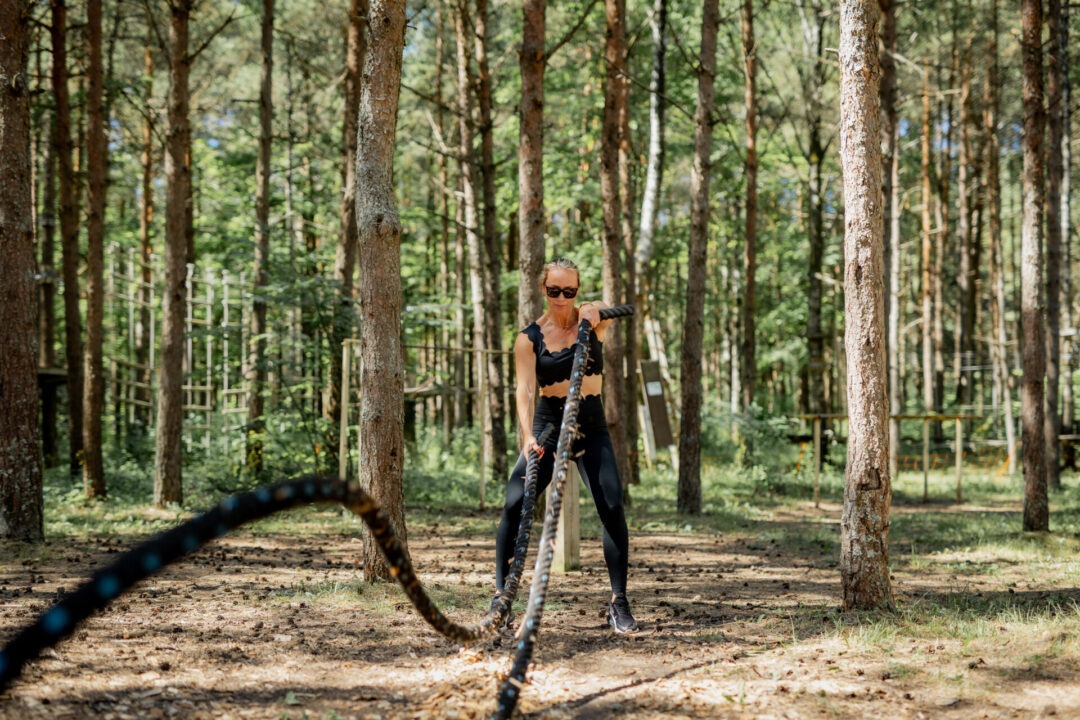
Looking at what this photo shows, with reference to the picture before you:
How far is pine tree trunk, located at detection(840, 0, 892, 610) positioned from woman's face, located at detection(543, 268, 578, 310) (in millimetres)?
1732

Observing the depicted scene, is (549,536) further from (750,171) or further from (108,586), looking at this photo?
(750,171)

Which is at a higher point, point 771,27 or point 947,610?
point 771,27

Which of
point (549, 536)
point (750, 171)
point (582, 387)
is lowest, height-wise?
point (549, 536)

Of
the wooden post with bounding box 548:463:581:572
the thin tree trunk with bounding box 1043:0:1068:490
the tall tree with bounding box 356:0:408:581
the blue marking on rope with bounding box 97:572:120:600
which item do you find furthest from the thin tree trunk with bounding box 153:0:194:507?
the thin tree trunk with bounding box 1043:0:1068:490

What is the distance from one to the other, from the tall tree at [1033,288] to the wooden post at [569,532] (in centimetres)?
533

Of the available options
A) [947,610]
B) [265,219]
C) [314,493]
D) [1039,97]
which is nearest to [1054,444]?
[1039,97]

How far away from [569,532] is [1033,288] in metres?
6.11

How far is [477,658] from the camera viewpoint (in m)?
4.93

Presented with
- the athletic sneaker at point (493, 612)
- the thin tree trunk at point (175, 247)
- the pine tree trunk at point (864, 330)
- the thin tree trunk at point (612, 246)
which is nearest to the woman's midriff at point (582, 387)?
the athletic sneaker at point (493, 612)

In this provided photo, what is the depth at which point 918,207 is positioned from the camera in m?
34.0

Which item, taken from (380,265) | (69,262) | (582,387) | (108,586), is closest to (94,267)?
(69,262)

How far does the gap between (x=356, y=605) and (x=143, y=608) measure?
1.38 m

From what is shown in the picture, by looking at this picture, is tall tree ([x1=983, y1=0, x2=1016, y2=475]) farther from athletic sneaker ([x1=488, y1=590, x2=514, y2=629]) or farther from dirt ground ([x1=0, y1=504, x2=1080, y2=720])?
athletic sneaker ([x1=488, y1=590, x2=514, y2=629])

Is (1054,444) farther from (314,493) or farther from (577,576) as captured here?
(314,493)
